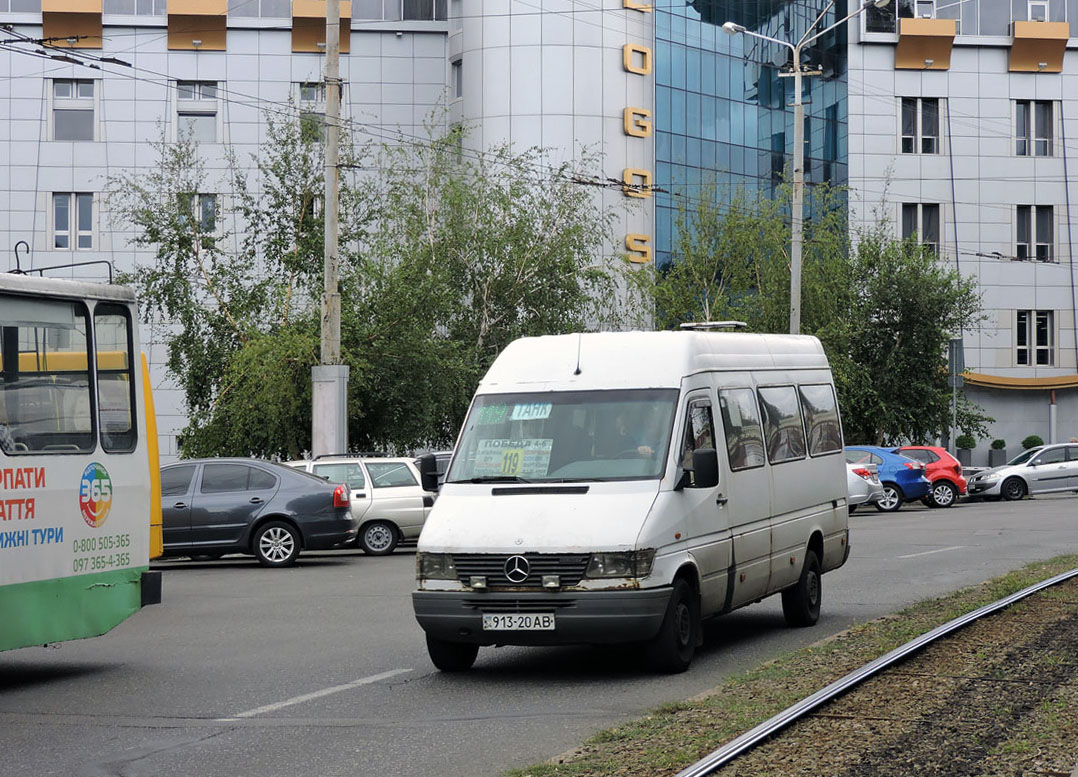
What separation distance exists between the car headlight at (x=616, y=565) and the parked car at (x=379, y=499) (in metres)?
13.8

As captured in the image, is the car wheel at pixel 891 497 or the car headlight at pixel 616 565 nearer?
the car headlight at pixel 616 565

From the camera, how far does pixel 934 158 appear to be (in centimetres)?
6569

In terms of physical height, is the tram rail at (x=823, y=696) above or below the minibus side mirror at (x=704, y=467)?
below

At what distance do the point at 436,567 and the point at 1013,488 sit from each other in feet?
112

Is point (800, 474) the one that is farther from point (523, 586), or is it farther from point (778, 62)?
point (778, 62)

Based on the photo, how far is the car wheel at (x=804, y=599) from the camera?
13.3 metres

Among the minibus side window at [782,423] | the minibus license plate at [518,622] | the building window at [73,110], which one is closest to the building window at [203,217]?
the minibus side window at [782,423]

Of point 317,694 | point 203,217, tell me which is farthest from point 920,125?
point 317,694

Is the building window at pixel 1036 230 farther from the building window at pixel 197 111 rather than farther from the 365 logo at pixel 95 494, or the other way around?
the 365 logo at pixel 95 494

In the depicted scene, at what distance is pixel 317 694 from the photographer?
10008 mm

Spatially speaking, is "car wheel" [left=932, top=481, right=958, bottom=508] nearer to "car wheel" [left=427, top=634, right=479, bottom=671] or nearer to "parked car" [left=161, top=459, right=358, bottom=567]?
"parked car" [left=161, top=459, right=358, bottom=567]

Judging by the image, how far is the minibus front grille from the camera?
10.2 meters

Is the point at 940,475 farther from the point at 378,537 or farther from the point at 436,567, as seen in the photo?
the point at 436,567

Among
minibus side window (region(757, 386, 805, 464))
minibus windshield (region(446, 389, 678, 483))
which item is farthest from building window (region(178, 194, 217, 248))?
minibus windshield (region(446, 389, 678, 483))
